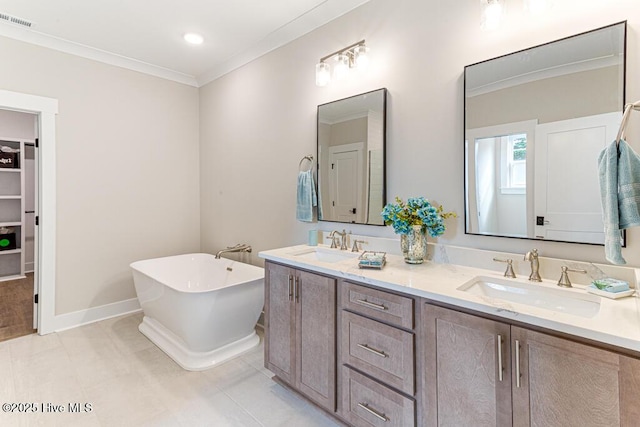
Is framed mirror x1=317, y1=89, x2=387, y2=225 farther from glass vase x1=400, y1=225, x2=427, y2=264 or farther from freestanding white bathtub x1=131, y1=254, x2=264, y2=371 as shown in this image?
freestanding white bathtub x1=131, y1=254, x2=264, y2=371

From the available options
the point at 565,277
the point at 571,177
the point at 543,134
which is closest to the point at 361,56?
the point at 543,134

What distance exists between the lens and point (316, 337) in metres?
1.79

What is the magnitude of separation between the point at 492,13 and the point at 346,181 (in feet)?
4.14

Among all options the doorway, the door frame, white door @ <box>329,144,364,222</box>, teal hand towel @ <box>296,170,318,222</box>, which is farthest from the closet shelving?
white door @ <box>329,144,364,222</box>

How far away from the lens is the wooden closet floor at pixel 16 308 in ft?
9.76

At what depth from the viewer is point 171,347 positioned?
8.57ft

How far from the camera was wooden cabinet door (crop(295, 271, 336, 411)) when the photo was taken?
171cm

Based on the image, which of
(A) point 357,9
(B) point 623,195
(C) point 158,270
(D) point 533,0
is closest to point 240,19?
(A) point 357,9

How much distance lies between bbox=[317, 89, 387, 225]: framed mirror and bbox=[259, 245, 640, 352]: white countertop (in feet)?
1.43

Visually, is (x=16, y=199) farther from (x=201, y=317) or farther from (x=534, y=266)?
(x=534, y=266)

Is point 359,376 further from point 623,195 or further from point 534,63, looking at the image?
point 534,63

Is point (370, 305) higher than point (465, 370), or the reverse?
point (370, 305)

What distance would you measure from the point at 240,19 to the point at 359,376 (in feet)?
8.85

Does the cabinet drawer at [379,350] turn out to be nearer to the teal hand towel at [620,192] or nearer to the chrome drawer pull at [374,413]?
the chrome drawer pull at [374,413]
